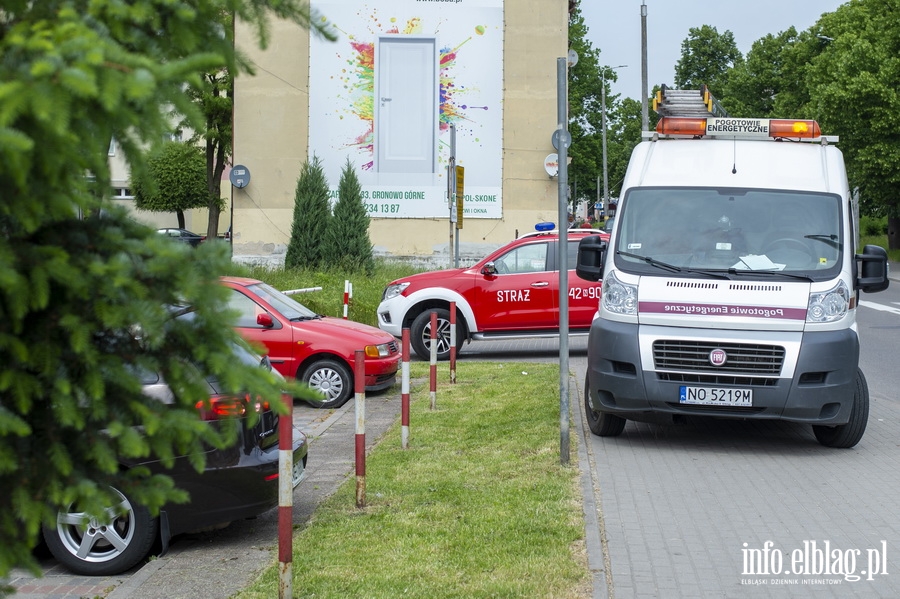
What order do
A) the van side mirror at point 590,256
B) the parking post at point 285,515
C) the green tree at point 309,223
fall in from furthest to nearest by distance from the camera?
1. the green tree at point 309,223
2. the van side mirror at point 590,256
3. the parking post at point 285,515

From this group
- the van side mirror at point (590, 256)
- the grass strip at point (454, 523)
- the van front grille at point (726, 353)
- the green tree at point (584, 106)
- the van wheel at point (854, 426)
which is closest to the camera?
the grass strip at point (454, 523)

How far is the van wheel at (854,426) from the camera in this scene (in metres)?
9.13

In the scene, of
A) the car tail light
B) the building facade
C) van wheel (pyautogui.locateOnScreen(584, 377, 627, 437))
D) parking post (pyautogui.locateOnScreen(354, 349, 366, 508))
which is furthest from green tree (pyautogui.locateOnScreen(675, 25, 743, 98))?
the car tail light

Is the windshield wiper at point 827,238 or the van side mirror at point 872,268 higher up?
the windshield wiper at point 827,238

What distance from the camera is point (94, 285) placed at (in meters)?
2.55

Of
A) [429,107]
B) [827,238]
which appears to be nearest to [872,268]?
[827,238]

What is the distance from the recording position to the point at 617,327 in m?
9.12

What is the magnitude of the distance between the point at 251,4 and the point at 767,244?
7.14 meters

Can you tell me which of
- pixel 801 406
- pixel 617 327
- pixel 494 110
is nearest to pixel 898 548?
pixel 801 406

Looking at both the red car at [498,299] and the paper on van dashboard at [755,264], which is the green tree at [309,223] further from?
the paper on van dashboard at [755,264]

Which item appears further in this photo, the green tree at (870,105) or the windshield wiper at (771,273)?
the green tree at (870,105)

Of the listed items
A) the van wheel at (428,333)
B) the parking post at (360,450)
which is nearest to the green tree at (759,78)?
the van wheel at (428,333)

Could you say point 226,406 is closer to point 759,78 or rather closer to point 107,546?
point 107,546

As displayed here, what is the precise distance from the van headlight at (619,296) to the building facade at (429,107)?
23893mm
